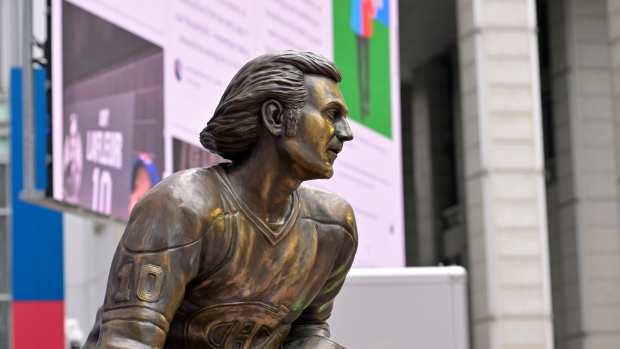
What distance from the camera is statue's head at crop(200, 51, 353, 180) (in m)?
4.36

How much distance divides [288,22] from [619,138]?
10760mm

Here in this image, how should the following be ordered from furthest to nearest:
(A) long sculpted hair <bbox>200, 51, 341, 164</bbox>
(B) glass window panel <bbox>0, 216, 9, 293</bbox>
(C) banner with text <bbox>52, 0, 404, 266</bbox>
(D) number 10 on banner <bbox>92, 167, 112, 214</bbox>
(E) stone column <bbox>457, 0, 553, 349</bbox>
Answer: (E) stone column <bbox>457, 0, 553, 349</bbox>, (B) glass window panel <bbox>0, 216, 9, 293</bbox>, (D) number 10 on banner <bbox>92, 167, 112, 214</bbox>, (C) banner with text <bbox>52, 0, 404, 266</bbox>, (A) long sculpted hair <bbox>200, 51, 341, 164</bbox>

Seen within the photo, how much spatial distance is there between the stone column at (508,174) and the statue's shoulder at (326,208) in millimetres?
18972

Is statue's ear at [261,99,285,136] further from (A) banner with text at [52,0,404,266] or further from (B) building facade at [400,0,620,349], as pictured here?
(B) building facade at [400,0,620,349]

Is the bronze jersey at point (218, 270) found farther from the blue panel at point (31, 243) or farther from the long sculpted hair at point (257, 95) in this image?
the blue panel at point (31, 243)

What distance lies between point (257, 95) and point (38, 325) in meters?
9.30

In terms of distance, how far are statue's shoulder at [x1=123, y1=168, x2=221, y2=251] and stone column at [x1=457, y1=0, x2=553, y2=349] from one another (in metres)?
19.4

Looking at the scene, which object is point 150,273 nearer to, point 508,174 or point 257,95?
point 257,95

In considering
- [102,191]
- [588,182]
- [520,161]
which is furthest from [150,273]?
A: [588,182]

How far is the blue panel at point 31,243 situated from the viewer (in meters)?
13.1

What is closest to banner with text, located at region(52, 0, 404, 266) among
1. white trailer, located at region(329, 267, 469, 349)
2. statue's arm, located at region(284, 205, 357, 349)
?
white trailer, located at region(329, 267, 469, 349)

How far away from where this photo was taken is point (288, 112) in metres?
4.36

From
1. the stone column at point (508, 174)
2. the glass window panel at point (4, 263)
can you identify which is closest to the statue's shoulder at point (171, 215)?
the glass window panel at point (4, 263)

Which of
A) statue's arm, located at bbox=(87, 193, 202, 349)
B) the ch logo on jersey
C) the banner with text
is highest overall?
the banner with text
